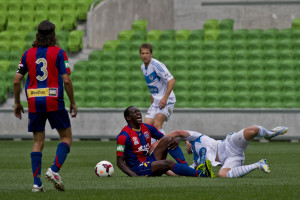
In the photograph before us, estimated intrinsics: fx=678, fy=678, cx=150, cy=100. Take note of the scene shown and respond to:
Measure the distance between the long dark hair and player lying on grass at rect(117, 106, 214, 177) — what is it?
190 centimetres

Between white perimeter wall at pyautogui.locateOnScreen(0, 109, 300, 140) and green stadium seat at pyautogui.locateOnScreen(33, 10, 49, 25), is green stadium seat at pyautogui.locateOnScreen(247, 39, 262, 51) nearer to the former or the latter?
white perimeter wall at pyautogui.locateOnScreen(0, 109, 300, 140)

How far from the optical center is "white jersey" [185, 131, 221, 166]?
920cm

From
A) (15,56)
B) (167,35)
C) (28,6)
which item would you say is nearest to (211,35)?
(167,35)

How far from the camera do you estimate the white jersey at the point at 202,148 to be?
9.20m

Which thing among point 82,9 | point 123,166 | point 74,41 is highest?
point 82,9

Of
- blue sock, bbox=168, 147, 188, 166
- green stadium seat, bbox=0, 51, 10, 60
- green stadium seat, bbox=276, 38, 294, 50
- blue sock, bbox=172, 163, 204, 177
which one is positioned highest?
green stadium seat, bbox=276, 38, 294, 50

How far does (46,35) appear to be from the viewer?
7094mm

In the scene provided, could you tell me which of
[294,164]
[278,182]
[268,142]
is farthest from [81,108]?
[278,182]

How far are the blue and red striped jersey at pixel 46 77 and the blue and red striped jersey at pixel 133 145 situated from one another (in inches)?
66.0

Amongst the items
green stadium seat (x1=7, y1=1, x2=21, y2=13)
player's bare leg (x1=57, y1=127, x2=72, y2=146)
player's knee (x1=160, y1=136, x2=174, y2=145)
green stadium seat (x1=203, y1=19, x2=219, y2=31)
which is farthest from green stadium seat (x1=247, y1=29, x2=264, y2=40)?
player's bare leg (x1=57, y1=127, x2=72, y2=146)

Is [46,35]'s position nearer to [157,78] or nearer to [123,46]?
[157,78]

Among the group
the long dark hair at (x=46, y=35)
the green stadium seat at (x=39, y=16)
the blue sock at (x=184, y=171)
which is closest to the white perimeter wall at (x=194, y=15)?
the green stadium seat at (x=39, y=16)

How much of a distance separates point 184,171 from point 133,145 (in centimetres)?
73

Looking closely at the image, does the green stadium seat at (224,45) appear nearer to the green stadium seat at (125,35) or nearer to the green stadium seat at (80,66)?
the green stadium seat at (125,35)
